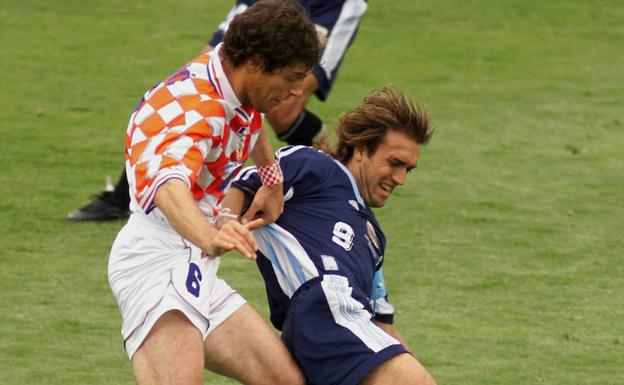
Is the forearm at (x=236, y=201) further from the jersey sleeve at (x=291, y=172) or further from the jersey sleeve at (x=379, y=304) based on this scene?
the jersey sleeve at (x=379, y=304)

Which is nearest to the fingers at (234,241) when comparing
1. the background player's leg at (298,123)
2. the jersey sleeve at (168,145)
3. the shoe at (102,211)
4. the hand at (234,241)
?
the hand at (234,241)

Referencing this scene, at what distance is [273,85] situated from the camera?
14.7 ft

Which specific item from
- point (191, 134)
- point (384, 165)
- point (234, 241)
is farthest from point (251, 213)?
point (234, 241)

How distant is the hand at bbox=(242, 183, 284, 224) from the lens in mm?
4887

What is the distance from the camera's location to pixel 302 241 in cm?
498

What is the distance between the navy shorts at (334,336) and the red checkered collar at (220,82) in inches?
29.3

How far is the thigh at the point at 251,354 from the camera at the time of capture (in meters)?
4.91

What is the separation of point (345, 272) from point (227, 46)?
89 centimetres

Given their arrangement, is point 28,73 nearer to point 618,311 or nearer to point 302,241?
point 618,311

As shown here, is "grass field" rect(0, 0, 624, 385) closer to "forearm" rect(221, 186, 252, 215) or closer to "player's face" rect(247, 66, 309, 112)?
"forearm" rect(221, 186, 252, 215)

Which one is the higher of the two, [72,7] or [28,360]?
[28,360]

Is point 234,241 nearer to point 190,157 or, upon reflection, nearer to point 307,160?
point 190,157

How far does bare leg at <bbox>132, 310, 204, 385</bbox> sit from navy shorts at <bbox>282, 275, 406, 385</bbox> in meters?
0.48

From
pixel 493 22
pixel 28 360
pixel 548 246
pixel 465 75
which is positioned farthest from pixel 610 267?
pixel 493 22
